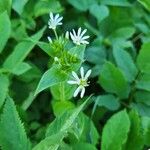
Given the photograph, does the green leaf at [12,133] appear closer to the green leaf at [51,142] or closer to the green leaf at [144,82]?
the green leaf at [51,142]

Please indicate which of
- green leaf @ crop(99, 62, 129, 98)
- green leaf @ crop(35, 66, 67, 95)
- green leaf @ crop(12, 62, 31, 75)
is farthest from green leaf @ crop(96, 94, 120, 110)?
green leaf @ crop(35, 66, 67, 95)

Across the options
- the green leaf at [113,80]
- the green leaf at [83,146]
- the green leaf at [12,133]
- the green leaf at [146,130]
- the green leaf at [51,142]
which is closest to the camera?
the green leaf at [51,142]

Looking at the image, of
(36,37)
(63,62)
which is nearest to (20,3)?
(36,37)

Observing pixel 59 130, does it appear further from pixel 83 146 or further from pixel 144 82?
pixel 144 82

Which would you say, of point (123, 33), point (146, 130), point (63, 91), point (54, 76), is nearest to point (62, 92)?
point (63, 91)

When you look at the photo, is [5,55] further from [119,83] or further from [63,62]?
[63,62]

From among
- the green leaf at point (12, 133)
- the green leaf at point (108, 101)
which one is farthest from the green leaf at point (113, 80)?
the green leaf at point (12, 133)

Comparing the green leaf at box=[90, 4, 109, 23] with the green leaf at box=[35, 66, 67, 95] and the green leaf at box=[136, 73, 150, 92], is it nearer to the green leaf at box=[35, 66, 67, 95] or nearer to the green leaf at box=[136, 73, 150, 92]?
the green leaf at box=[136, 73, 150, 92]
